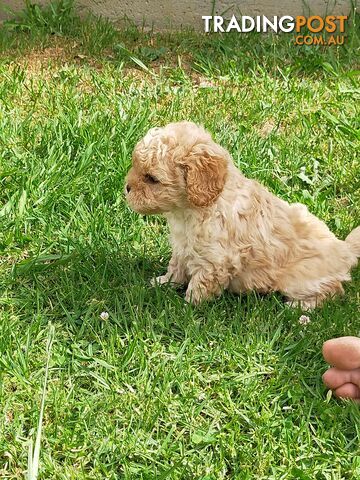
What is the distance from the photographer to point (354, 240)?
4.64m

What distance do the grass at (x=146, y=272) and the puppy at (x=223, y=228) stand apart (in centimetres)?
13

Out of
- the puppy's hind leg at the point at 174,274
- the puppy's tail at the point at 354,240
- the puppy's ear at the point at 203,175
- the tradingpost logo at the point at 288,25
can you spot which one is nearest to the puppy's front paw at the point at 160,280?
the puppy's hind leg at the point at 174,274

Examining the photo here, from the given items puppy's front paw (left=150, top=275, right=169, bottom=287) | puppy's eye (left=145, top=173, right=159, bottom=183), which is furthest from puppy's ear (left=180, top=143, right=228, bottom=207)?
puppy's front paw (left=150, top=275, right=169, bottom=287)

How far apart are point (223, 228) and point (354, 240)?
34.6 inches

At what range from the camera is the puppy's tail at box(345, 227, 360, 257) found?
4.61 m

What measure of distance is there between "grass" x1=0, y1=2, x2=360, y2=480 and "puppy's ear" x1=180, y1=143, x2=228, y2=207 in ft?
2.01

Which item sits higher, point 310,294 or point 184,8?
point 184,8

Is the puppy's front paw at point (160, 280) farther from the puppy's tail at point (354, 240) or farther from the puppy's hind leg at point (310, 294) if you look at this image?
the puppy's tail at point (354, 240)

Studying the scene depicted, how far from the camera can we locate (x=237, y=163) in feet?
17.3

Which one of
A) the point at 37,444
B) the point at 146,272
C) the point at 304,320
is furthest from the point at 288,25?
the point at 37,444

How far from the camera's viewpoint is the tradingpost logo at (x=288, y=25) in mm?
6773

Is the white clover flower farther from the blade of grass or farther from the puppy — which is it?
the blade of grass

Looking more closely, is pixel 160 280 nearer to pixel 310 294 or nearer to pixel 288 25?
pixel 310 294

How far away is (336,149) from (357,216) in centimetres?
72
